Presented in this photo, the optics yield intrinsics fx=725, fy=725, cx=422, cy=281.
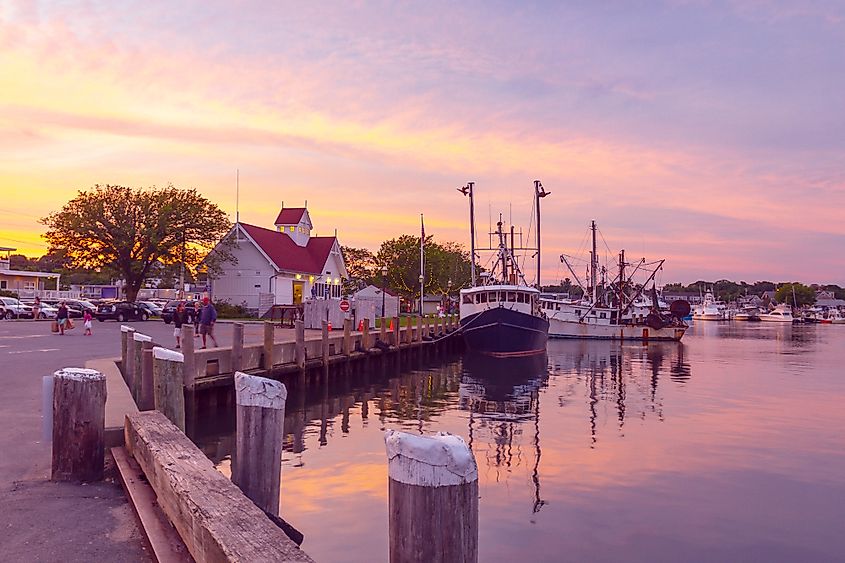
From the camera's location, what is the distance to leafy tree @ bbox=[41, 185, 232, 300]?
56.5 m

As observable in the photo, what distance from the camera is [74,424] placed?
7480 millimetres

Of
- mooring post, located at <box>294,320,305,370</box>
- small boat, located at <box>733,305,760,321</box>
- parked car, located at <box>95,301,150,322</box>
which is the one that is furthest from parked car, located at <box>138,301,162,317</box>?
small boat, located at <box>733,305,760,321</box>

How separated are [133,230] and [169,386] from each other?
51839 mm

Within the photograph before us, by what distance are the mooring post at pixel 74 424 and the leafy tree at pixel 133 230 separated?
5200 centimetres

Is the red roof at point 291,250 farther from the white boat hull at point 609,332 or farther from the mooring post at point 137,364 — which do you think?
the mooring post at point 137,364

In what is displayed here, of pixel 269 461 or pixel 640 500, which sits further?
pixel 640 500

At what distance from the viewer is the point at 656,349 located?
6112 cm

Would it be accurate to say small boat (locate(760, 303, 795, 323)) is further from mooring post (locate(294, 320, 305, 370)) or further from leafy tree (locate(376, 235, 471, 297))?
mooring post (locate(294, 320, 305, 370))

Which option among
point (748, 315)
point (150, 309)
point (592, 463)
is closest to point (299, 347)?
point (592, 463)

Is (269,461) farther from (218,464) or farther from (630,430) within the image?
(630,430)

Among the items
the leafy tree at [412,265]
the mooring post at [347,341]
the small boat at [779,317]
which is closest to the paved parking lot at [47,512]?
the mooring post at [347,341]

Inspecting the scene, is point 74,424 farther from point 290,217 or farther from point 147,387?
point 290,217

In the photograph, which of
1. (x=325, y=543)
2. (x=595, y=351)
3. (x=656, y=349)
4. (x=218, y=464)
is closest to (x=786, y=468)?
(x=325, y=543)

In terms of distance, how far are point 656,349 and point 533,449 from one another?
4659cm
